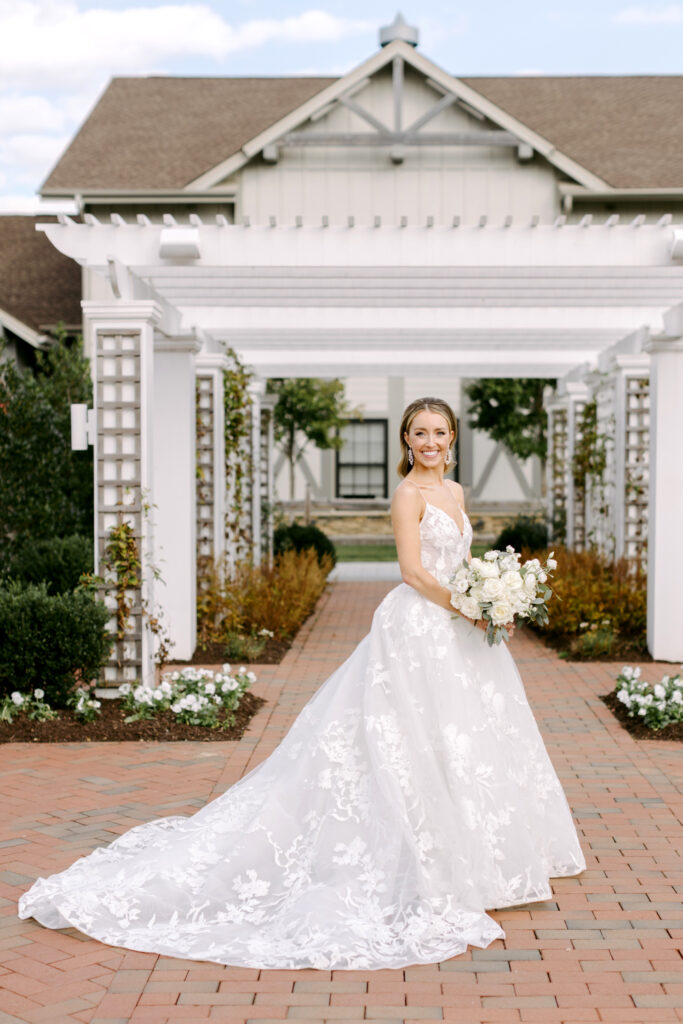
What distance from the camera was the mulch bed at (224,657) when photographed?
1007cm

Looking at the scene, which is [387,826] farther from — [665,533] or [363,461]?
[363,461]

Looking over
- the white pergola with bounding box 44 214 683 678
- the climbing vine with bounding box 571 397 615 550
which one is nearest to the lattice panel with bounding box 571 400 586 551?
the climbing vine with bounding box 571 397 615 550

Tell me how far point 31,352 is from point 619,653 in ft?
45.3

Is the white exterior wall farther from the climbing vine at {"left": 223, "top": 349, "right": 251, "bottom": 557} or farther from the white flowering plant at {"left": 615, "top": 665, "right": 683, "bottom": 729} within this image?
the white flowering plant at {"left": 615, "top": 665, "right": 683, "bottom": 729}

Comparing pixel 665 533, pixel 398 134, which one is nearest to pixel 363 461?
pixel 398 134

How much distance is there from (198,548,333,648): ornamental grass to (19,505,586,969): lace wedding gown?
226 inches

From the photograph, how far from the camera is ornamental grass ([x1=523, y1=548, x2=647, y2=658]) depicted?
35.6 feet

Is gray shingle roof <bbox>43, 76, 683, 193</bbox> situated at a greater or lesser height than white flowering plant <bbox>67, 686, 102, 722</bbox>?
greater

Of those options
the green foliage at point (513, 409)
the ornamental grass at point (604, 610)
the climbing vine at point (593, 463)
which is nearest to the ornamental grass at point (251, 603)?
the ornamental grass at point (604, 610)

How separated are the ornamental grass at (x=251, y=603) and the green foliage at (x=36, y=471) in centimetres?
194

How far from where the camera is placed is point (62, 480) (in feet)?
41.4

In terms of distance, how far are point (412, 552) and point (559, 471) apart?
37.1 ft

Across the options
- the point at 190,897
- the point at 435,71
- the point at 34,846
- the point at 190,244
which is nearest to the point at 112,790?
the point at 34,846

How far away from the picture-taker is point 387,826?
4.47 m
